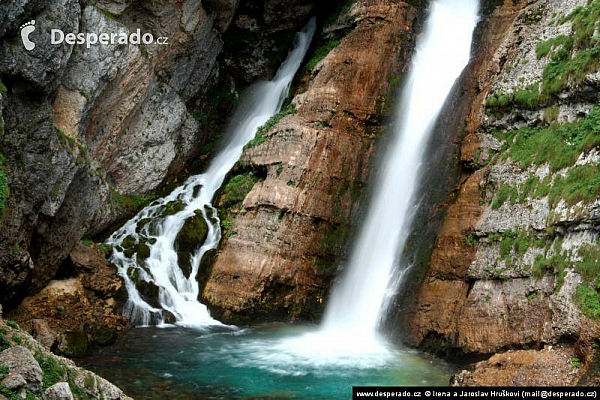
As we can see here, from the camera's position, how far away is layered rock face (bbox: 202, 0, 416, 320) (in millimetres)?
16281

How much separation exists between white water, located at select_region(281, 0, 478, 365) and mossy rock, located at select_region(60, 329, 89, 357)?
4756 mm

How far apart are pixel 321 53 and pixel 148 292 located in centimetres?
1180

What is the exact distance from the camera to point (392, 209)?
16.5m

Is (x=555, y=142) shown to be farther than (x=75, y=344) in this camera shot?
Yes

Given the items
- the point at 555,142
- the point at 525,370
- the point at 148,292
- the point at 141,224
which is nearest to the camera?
the point at 525,370

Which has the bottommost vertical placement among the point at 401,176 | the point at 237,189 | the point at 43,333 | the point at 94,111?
the point at 43,333

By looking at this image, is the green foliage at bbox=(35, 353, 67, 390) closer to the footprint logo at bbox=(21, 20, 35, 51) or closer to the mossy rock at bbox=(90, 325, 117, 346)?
the mossy rock at bbox=(90, 325, 117, 346)

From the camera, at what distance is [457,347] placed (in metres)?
12.6

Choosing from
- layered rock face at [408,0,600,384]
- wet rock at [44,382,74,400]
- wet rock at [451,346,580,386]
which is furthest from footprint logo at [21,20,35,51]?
wet rock at [451,346,580,386]

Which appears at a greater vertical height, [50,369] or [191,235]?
[191,235]

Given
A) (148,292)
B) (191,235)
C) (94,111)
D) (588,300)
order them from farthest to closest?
(191,235), (94,111), (148,292), (588,300)

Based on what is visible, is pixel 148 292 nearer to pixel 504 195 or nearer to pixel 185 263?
pixel 185 263

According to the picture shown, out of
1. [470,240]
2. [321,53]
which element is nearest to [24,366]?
[470,240]

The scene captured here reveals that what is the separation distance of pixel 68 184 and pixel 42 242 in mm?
1615
